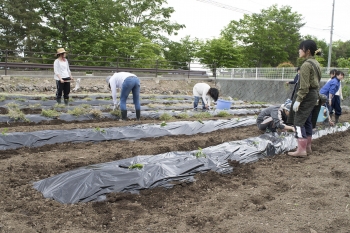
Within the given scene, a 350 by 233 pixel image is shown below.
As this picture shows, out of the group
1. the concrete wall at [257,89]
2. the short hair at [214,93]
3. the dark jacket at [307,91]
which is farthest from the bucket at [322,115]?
the concrete wall at [257,89]

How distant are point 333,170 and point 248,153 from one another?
3.54ft

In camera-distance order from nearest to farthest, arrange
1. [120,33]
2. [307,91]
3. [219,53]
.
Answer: [307,91] < [120,33] < [219,53]

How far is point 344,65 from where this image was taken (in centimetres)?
1378

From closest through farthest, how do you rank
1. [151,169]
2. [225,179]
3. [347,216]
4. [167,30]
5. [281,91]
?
[347,216] → [151,169] → [225,179] → [281,91] → [167,30]

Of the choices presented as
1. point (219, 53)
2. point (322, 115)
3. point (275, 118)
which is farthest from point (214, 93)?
point (219, 53)

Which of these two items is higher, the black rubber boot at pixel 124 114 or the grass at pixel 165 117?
the black rubber boot at pixel 124 114

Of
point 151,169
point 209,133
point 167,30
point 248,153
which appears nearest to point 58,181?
point 151,169

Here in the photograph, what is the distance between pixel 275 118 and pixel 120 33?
18345 mm

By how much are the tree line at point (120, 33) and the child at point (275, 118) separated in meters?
10.2

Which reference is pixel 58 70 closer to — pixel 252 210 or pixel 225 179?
pixel 225 179

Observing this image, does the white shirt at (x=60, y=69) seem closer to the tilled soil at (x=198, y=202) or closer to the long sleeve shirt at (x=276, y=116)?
the tilled soil at (x=198, y=202)

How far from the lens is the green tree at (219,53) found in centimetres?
2684

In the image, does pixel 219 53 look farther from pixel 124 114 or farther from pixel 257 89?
pixel 124 114

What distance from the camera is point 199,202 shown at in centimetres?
277
